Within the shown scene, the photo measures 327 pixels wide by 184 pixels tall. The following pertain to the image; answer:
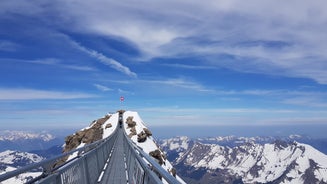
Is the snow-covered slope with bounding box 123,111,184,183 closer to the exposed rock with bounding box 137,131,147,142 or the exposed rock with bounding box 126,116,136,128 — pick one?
the exposed rock with bounding box 137,131,147,142

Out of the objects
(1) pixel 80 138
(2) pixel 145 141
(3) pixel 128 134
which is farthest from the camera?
(3) pixel 128 134

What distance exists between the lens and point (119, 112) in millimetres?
123562

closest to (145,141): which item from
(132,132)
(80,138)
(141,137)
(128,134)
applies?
(141,137)

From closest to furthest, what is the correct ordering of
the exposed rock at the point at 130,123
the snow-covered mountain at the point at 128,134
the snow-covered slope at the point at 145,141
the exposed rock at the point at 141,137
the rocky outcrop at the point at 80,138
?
the snow-covered mountain at the point at 128,134 < the snow-covered slope at the point at 145,141 < the rocky outcrop at the point at 80,138 < the exposed rock at the point at 141,137 < the exposed rock at the point at 130,123

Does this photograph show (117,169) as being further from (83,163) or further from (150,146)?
(150,146)

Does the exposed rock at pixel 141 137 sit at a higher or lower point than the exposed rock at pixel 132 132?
lower

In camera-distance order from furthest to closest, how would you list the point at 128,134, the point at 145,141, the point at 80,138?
the point at 128,134 < the point at 145,141 < the point at 80,138

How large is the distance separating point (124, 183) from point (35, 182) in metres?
11.3

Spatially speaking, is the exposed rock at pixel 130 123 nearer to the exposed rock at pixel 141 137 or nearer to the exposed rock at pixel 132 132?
the exposed rock at pixel 132 132

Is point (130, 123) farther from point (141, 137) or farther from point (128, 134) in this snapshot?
point (141, 137)

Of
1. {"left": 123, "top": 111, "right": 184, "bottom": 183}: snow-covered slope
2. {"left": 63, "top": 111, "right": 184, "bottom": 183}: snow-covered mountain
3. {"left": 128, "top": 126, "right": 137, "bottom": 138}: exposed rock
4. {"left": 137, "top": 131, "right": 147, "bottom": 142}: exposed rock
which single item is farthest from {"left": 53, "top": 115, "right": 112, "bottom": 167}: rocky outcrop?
{"left": 137, "top": 131, "right": 147, "bottom": 142}: exposed rock

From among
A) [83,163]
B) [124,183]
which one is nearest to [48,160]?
[83,163]

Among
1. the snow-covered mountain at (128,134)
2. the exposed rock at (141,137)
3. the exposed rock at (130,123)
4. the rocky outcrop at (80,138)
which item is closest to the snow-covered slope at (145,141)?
the snow-covered mountain at (128,134)

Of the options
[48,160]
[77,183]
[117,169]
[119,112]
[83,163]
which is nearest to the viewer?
[48,160]
